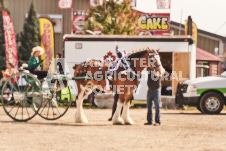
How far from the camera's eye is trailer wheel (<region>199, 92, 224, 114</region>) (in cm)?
1856

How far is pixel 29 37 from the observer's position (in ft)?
118

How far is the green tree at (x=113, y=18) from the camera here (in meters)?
35.4

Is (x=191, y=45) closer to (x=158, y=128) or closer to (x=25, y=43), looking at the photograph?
(x=158, y=128)

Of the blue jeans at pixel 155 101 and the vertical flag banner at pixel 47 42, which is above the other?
the vertical flag banner at pixel 47 42

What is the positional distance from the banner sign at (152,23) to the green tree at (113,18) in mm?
1405

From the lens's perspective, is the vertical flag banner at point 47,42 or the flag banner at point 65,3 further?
A: the flag banner at point 65,3

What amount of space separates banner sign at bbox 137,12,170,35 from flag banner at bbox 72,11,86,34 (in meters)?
4.33

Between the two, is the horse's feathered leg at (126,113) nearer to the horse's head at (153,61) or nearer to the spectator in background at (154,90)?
the spectator in background at (154,90)

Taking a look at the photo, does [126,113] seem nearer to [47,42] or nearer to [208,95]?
[208,95]

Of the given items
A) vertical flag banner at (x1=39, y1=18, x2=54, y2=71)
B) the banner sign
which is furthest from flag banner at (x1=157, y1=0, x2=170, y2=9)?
vertical flag banner at (x1=39, y1=18, x2=54, y2=71)

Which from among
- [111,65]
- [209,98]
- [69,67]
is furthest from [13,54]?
[111,65]

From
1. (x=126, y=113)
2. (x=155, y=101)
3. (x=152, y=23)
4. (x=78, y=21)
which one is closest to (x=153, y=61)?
(x=155, y=101)

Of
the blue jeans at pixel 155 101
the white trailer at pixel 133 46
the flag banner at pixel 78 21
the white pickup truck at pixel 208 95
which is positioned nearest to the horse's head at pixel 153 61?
the blue jeans at pixel 155 101

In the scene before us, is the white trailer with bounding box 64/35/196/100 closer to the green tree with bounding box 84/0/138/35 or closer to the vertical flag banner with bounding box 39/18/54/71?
the green tree with bounding box 84/0/138/35
